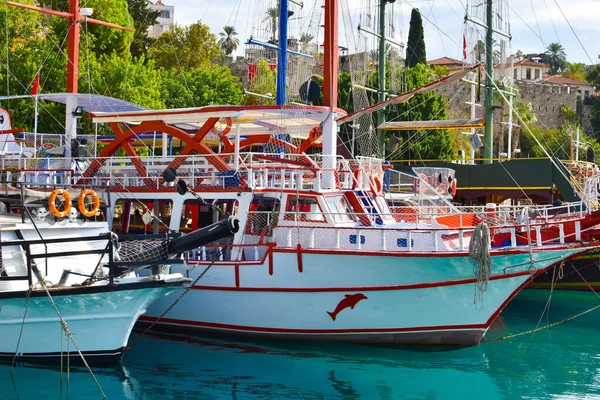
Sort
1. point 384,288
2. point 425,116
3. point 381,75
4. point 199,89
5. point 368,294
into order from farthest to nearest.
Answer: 1. point 199,89
2. point 425,116
3. point 381,75
4. point 368,294
5. point 384,288

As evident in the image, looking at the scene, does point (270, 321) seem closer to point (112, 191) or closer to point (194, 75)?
point (112, 191)

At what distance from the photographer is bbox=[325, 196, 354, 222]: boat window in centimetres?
1638

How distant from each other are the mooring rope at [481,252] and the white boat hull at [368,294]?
0.38 metres

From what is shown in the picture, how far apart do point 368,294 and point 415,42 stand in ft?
135

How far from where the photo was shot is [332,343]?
15836mm

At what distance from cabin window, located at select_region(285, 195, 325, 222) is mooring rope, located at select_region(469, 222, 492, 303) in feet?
11.0

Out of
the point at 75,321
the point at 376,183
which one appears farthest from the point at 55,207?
the point at 376,183

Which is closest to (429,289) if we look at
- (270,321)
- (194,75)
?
(270,321)

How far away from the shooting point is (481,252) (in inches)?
562

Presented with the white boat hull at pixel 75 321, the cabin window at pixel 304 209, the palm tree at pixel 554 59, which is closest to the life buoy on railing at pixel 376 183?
the cabin window at pixel 304 209

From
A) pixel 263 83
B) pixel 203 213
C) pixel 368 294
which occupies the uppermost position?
pixel 263 83

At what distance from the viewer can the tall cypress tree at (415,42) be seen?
173ft

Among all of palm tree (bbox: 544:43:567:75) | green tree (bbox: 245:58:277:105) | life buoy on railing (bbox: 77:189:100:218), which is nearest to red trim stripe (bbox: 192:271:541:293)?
life buoy on railing (bbox: 77:189:100:218)

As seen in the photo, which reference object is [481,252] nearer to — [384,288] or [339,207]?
[384,288]
